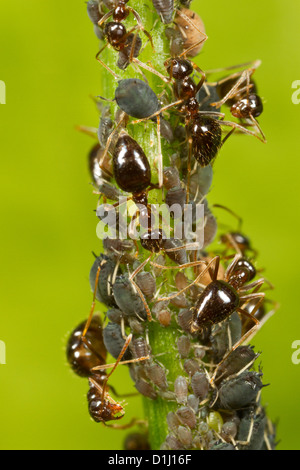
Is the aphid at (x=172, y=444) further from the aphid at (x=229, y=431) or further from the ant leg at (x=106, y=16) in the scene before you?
the ant leg at (x=106, y=16)

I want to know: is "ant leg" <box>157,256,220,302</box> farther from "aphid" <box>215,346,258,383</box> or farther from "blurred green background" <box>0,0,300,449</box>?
"blurred green background" <box>0,0,300,449</box>

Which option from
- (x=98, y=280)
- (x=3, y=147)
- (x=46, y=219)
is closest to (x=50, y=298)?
(x=46, y=219)

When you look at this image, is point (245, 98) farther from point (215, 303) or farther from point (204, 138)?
point (215, 303)

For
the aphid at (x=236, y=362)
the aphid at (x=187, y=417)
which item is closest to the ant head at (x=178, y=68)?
the aphid at (x=236, y=362)

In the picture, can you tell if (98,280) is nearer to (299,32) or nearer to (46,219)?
(46,219)

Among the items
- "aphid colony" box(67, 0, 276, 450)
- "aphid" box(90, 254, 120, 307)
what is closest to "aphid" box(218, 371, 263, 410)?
"aphid colony" box(67, 0, 276, 450)

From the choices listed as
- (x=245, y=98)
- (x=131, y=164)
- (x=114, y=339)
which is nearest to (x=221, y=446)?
(x=114, y=339)
